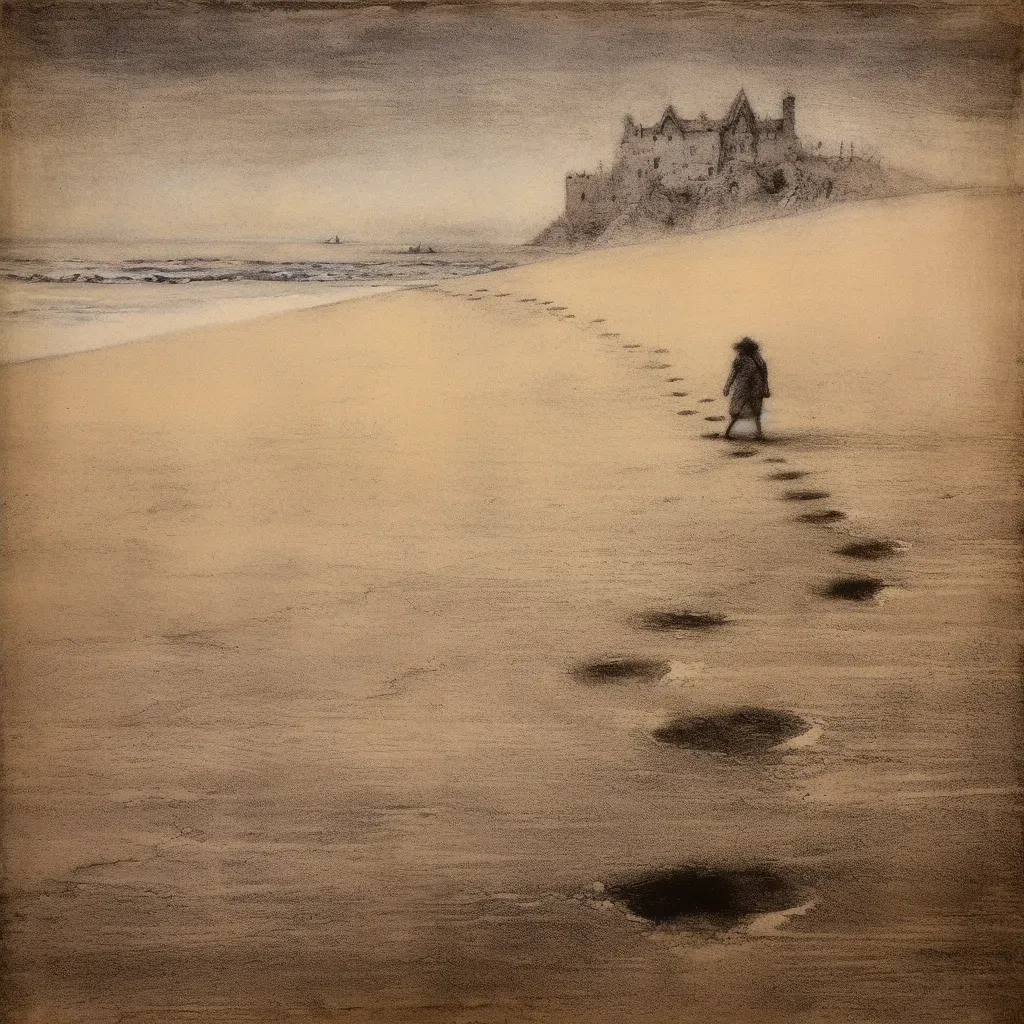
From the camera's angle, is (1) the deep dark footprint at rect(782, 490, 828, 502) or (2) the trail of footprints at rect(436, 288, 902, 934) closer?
(2) the trail of footprints at rect(436, 288, 902, 934)

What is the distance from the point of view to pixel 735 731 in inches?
106

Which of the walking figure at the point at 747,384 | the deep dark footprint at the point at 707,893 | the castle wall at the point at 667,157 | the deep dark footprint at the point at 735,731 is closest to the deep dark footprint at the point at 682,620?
the deep dark footprint at the point at 735,731

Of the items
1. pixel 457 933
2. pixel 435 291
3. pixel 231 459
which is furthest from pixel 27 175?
pixel 457 933

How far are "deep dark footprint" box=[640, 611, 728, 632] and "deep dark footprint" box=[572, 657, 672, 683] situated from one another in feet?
0.27

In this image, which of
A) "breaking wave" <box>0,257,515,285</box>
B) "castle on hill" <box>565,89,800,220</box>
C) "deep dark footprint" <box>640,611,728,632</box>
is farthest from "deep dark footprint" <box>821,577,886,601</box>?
"breaking wave" <box>0,257,515,285</box>

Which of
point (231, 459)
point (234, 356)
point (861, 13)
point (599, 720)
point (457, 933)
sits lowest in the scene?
point (457, 933)

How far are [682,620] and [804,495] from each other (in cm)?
40

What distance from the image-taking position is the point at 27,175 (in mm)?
2736

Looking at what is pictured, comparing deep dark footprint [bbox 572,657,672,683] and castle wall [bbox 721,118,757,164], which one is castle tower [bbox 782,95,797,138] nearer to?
castle wall [bbox 721,118,757,164]

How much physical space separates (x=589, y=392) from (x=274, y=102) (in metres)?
0.98

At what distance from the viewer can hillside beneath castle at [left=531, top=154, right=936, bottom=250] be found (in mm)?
2742

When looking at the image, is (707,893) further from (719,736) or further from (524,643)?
(524,643)

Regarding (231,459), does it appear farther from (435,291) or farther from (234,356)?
(435,291)

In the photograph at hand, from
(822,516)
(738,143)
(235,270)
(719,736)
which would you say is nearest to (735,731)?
(719,736)
